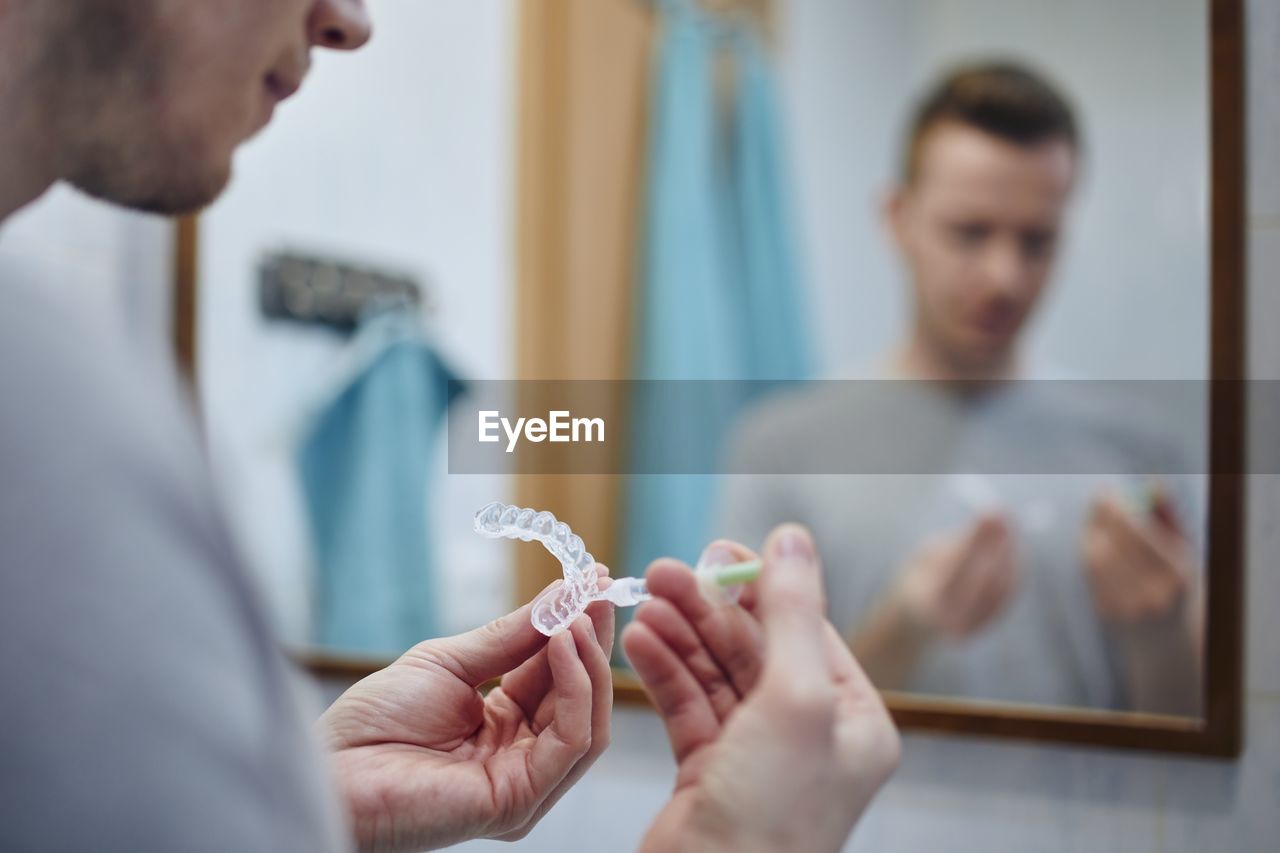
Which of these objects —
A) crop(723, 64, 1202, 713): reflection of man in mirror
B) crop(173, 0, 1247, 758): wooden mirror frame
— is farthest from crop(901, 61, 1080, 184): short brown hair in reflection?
crop(173, 0, 1247, 758): wooden mirror frame

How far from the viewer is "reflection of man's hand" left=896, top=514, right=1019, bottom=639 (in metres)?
0.94

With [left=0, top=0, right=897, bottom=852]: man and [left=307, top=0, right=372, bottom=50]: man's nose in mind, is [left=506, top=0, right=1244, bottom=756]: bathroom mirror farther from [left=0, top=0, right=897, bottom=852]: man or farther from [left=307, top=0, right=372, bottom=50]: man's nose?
[left=307, top=0, right=372, bottom=50]: man's nose

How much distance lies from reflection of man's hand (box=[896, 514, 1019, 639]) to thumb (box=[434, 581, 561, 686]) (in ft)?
1.66

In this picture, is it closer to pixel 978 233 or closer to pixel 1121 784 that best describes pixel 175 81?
pixel 978 233

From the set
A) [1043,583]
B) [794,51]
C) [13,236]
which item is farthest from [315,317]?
[1043,583]

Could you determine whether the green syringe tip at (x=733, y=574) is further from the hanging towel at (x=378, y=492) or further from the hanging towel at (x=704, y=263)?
the hanging towel at (x=378, y=492)

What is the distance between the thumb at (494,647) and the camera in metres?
0.55

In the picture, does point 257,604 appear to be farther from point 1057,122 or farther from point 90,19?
point 1057,122

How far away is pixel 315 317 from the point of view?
1231 millimetres

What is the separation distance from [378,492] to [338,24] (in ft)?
2.15

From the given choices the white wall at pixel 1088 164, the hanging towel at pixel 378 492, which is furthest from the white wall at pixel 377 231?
the white wall at pixel 1088 164

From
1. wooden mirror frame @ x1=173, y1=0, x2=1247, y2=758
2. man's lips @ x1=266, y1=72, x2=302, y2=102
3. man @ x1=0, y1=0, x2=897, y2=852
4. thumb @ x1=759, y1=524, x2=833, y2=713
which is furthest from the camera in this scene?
wooden mirror frame @ x1=173, y1=0, x2=1247, y2=758

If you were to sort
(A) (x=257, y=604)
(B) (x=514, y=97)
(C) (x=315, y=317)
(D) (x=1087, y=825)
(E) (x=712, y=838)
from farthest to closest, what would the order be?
(C) (x=315, y=317) → (B) (x=514, y=97) → (D) (x=1087, y=825) → (E) (x=712, y=838) → (A) (x=257, y=604)

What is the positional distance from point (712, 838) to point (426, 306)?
785mm
